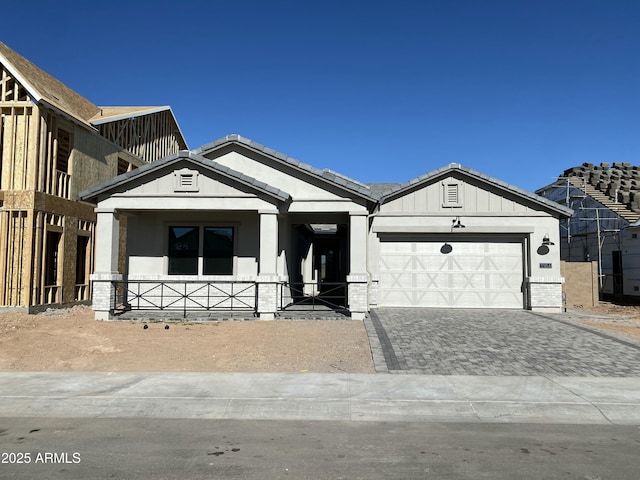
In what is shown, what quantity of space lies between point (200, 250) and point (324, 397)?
31.3 feet

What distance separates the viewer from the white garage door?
54.2 ft

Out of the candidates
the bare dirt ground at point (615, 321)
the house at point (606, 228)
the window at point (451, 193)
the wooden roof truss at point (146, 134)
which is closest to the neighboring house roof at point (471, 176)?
the window at point (451, 193)

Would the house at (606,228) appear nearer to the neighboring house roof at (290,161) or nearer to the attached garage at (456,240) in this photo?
the attached garage at (456,240)

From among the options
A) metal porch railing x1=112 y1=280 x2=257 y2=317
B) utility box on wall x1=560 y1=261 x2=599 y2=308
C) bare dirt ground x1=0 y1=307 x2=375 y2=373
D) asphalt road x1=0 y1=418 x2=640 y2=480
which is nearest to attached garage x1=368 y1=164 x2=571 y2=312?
utility box on wall x1=560 y1=261 x2=599 y2=308

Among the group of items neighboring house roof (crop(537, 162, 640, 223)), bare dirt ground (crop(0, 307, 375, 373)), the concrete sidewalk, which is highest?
neighboring house roof (crop(537, 162, 640, 223))

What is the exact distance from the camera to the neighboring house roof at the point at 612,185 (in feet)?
93.6

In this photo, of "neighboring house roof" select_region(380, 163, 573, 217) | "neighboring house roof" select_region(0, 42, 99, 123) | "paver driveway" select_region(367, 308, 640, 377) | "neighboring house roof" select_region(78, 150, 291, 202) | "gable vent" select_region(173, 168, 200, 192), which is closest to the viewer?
"paver driveway" select_region(367, 308, 640, 377)

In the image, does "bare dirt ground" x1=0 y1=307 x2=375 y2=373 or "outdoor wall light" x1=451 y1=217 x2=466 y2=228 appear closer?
"bare dirt ground" x1=0 y1=307 x2=375 y2=373

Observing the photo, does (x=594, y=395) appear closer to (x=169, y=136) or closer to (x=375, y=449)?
(x=375, y=449)

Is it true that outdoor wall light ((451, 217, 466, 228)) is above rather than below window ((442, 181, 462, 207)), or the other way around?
below

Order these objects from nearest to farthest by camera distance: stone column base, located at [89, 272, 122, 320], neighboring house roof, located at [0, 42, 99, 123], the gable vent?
stone column base, located at [89, 272, 122, 320] → the gable vent → neighboring house roof, located at [0, 42, 99, 123]

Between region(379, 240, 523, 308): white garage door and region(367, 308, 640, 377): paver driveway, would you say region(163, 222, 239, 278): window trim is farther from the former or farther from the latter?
region(379, 240, 523, 308): white garage door

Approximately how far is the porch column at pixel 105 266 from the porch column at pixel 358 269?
265 inches

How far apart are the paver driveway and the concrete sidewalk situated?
574 mm
